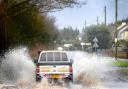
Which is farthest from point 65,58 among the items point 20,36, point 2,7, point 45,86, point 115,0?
point 115,0

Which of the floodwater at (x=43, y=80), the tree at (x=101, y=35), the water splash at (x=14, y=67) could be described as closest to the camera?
the floodwater at (x=43, y=80)

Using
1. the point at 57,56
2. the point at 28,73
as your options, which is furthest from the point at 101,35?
the point at 57,56

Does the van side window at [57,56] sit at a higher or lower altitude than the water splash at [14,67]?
higher

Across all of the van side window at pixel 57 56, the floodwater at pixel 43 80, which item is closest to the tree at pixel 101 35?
the floodwater at pixel 43 80

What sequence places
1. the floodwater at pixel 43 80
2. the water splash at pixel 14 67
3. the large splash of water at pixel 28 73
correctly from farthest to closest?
the water splash at pixel 14 67 < the large splash of water at pixel 28 73 < the floodwater at pixel 43 80

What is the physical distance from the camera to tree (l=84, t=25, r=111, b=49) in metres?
107

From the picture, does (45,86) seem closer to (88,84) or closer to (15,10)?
(88,84)

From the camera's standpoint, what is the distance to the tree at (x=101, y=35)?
107188mm

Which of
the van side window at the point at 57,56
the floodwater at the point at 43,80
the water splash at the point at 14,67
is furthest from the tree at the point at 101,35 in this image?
the van side window at the point at 57,56

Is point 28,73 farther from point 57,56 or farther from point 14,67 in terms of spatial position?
point 57,56

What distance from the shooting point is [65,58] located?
25484 mm

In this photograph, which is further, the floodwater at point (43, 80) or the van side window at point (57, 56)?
the van side window at point (57, 56)

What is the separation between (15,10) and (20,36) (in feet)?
33.4

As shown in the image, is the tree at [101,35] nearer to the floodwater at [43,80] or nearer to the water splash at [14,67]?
the floodwater at [43,80]
